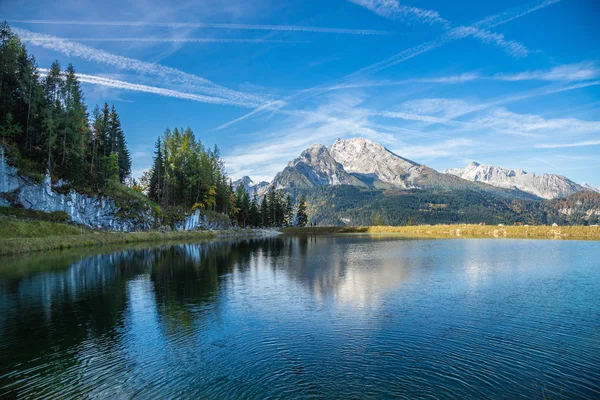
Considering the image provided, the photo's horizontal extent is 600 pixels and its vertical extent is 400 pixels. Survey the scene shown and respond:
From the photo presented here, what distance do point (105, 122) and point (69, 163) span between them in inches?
1256

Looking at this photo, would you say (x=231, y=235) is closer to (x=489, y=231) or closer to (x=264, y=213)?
(x=264, y=213)

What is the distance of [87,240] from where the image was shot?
63.6 m

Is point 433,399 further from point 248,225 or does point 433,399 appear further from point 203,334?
point 248,225

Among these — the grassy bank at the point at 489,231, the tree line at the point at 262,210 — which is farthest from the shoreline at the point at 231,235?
the tree line at the point at 262,210

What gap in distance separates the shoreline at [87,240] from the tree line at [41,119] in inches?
536

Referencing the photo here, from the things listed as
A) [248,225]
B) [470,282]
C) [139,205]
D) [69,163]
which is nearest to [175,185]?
[139,205]

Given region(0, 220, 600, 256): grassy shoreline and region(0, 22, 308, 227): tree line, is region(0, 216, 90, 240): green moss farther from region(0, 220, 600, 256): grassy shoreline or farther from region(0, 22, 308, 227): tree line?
region(0, 22, 308, 227): tree line

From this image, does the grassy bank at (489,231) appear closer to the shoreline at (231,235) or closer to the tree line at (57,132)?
the shoreline at (231,235)

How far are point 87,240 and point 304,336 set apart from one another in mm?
61930

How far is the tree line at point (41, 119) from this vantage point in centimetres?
6712

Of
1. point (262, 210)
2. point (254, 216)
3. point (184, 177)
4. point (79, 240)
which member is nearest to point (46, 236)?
point (79, 240)

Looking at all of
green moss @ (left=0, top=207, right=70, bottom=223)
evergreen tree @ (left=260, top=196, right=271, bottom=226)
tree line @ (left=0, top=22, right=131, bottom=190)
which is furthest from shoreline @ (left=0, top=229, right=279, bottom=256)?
evergreen tree @ (left=260, top=196, right=271, bottom=226)

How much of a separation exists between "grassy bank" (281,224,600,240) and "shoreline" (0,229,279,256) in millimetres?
66725

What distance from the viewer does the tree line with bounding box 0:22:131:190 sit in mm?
67125
